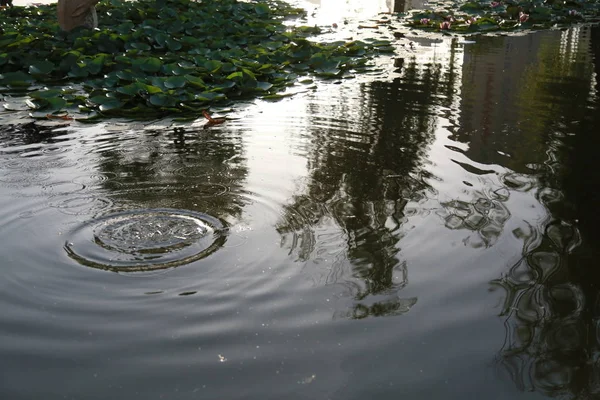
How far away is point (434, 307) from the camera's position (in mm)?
2330

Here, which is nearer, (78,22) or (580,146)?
(580,146)

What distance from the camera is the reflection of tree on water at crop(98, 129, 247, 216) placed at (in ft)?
10.7

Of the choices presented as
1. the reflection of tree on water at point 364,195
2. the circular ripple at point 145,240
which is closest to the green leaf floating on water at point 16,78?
the reflection of tree on water at point 364,195

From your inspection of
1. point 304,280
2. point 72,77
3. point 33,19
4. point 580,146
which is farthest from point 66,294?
point 33,19

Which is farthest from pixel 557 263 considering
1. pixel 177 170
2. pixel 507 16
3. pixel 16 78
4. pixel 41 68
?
pixel 507 16

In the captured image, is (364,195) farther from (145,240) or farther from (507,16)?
(507,16)

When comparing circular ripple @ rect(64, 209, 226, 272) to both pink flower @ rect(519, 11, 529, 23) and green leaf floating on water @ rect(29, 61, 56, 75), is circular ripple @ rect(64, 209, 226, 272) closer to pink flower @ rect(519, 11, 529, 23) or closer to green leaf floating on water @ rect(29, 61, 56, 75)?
green leaf floating on water @ rect(29, 61, 56, 75)

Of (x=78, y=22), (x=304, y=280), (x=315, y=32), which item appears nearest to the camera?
(x=304, y=280)

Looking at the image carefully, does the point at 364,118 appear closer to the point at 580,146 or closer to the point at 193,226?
the point at 580,146

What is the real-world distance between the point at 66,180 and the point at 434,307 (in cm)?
222

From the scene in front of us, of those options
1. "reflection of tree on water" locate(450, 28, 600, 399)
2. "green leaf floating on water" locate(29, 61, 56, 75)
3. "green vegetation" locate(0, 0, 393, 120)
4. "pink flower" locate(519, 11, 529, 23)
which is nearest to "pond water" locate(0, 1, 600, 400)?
"reflection of tree on water" locate(450, 28, 600, 399)

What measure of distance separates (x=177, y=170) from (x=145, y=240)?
1.00 metres

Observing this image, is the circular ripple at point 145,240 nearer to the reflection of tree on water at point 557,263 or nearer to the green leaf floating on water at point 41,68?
the reflection of tree on water at point 557,263

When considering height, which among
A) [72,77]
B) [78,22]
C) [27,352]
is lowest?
[27,352]
